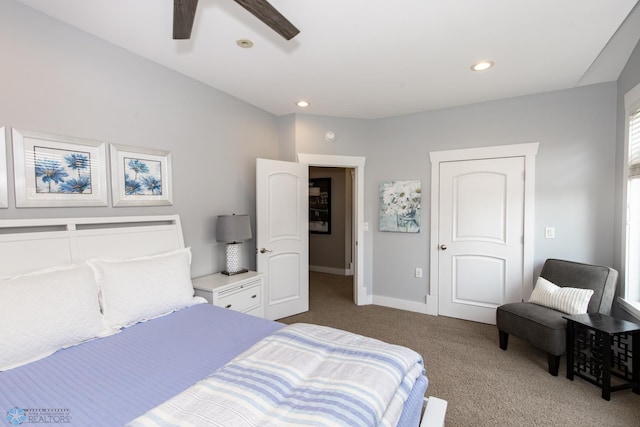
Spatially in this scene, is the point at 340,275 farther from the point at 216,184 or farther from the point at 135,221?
the point at 135,221

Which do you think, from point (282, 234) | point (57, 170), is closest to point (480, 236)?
point (282, 234)

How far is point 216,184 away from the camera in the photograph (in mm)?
3104

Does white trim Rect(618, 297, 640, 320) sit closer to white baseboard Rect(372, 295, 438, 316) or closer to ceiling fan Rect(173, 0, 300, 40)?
white baseboard Rect(372, 295, 438, 316)

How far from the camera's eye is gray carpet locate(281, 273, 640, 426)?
1954 mm

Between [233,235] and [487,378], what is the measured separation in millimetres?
2499

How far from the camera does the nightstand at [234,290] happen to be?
2.55m

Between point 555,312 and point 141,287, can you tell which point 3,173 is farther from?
point 555,312

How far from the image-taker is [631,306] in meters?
2.37

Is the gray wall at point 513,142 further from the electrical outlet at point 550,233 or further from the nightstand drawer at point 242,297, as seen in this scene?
the nightstand drawer at point 242,297

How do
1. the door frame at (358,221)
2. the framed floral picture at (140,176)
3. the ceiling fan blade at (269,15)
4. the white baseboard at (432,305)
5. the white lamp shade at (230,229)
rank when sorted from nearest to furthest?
1. the ceiling fan blade at (269,15)
2. the framed floral picture at (140,176)
3. the white lamp shade at (230,229)
4. the white baseboard at (432,305)
5. the door frame at (358,221)

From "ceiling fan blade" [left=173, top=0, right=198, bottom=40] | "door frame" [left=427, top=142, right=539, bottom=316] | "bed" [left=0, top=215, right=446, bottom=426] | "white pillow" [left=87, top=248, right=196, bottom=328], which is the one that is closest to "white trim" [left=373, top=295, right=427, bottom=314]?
"door frame" [left=427, top=142, right=539, bottom=316]

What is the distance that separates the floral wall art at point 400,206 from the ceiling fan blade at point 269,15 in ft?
8.96

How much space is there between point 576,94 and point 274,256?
3.62 meters

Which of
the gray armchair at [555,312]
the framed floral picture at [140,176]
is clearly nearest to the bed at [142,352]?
the framed floral picture at [140,176]
